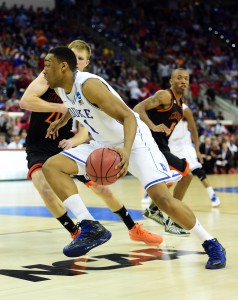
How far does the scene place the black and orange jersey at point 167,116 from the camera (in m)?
7.70

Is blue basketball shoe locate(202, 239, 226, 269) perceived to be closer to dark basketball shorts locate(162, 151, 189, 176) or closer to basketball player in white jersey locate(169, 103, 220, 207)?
dark basketball shorts locate(162, 151, 189, 176)

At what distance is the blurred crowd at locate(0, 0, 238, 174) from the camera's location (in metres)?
19.1

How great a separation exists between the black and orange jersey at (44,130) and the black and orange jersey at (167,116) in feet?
5.12

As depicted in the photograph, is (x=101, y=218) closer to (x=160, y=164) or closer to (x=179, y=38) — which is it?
(x=160, y=164)

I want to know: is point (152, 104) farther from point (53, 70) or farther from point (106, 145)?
point (53, 70)

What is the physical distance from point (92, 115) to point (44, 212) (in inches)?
169

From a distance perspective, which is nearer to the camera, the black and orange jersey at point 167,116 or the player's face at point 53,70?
the player's face at point 53,70

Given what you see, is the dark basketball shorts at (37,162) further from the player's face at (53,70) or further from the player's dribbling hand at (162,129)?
the player's dribbling hand at (162,129)

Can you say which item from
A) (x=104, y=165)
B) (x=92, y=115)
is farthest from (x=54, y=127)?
(x=104, y=165)

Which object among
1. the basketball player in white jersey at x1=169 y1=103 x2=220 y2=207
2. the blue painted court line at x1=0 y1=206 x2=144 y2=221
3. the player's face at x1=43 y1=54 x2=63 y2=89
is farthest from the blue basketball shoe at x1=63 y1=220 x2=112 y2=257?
the basketball player in white jersey at x1=169 y1=103 x2=220 y2=207

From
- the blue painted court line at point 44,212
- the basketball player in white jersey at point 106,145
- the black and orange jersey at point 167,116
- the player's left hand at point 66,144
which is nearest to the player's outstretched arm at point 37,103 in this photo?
the player's left hand at point 66,144

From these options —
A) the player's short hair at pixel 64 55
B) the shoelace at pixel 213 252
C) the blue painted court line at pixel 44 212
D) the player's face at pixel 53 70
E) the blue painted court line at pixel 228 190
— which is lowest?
the blue painted court line at pixel 228 190

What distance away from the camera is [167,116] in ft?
25.4

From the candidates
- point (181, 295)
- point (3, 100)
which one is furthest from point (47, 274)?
point (3, 100)
